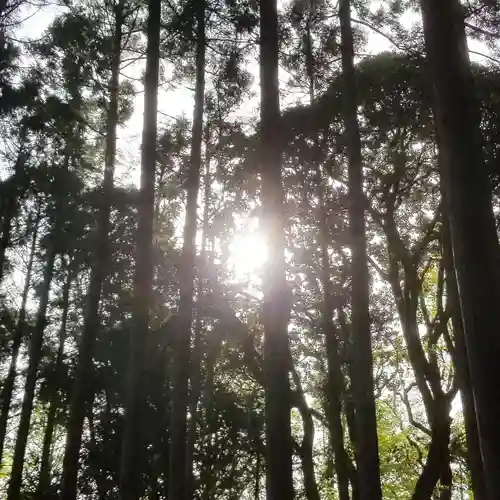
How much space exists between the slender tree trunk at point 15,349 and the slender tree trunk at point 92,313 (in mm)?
5226

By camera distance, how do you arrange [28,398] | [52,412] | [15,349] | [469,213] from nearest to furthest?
[469,213]
[28,398]
[52,412]
[15,349]

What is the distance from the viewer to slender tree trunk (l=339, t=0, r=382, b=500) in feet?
22.0

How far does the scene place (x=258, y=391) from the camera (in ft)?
51.1

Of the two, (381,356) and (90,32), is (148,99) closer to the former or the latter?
(90,32)

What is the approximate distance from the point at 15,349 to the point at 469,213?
15.2m

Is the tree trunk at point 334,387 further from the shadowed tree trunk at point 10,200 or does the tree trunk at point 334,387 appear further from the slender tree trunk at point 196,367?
the shadowed tree trunk at point 10,200

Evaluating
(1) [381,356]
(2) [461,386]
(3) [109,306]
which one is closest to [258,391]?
(1) [381,356]

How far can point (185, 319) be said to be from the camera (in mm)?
9281

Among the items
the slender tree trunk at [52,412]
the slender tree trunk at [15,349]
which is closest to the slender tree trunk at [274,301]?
the slender tree trunk at [52,412]

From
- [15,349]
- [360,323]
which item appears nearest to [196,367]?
[15,349]

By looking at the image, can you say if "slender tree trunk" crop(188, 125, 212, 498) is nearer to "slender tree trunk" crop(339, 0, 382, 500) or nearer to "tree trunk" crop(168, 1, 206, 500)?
"tree trunk" crop(168, 1, 206, 500)

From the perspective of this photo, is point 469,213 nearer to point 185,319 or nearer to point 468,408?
point 468,408

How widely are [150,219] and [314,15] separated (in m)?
6.05

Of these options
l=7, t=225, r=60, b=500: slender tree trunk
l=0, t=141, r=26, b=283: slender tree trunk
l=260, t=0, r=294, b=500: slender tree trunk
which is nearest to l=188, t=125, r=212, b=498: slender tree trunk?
l=7, t=225, r=60, b=500: slender tree trunk
